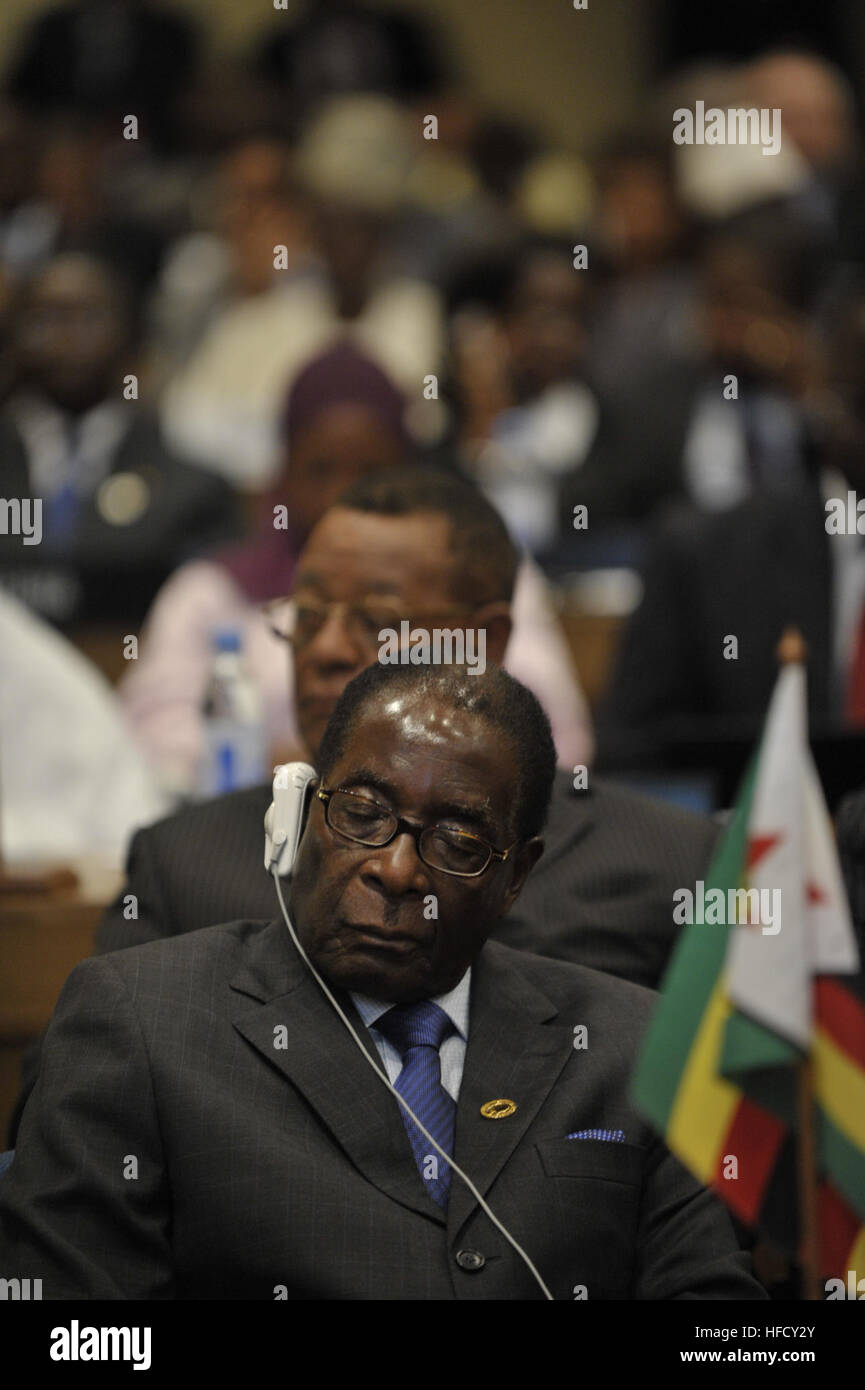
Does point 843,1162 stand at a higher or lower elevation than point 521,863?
lower

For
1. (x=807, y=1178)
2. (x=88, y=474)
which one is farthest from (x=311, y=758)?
(x=88, y=474)

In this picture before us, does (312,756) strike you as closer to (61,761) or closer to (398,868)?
(398,868)

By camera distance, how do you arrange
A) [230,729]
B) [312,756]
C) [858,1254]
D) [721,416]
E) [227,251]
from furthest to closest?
[227,251]
[721,416]
[230,729]
[312,756]
[858,1254]

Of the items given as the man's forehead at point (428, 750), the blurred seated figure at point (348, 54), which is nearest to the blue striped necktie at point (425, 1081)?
the man's forehead at point (428, 750)

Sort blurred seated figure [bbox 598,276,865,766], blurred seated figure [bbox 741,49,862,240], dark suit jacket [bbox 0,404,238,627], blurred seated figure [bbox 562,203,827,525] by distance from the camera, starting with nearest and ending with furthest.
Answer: blurred seated figure [bbox 598,276,865,766] → dark suit jacket [bbox 0,404,238,627] → blurred seated figure [bbox 562,203,827,525] → blurred seated figure [bbox 741,49,862,240]

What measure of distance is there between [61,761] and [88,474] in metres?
2.23

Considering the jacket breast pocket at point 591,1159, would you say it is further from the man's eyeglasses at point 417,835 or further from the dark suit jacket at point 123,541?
the dark suit jacket at point 123,541

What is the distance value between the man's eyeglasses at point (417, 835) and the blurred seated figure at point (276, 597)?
2.31 metres

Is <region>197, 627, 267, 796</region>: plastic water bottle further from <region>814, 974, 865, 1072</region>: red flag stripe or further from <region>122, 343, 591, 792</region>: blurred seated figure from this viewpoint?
<region>814, 974, 865, 1072</region>: red flag stripe

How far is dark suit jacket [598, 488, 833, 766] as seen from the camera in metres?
4.57

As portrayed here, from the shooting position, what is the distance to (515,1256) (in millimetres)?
2061

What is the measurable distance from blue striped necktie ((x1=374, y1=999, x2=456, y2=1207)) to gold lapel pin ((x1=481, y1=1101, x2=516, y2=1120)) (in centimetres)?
3

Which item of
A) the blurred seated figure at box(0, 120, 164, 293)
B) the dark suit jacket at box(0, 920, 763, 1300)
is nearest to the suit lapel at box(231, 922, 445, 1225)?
the dark suit jacket at box(0, 920, 763, 1300)

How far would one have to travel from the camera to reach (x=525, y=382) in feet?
23.4
